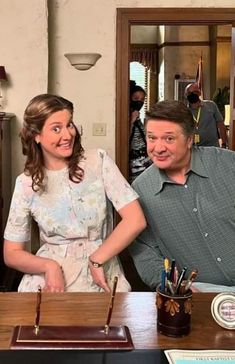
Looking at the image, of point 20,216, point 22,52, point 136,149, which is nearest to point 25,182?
point 20,216

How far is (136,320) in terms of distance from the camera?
51.6 inches

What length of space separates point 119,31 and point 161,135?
8.10 feet

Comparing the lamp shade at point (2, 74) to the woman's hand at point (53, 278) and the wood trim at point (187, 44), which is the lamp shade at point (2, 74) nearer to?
the woman's hand at point (53, 278)

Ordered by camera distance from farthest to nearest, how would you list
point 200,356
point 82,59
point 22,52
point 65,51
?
1. point 65,51
2. point 82,59
3. point 22,52
4. point 200,356

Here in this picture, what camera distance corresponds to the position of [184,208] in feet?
6.20

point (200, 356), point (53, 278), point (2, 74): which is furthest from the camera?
point (2, 74)

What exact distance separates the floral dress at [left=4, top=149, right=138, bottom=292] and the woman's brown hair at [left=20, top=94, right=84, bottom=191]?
0.08ft

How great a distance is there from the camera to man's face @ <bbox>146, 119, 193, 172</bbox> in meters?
1.83

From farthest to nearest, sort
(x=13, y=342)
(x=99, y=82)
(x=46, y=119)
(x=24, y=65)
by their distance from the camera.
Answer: (x=99, y=82) < (x=24, y=65) < (x=46, y=119) < (x=13, y=342)

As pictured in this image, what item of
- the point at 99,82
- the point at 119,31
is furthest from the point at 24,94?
the point at 119,31

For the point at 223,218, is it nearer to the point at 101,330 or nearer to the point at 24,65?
the point at 101,330

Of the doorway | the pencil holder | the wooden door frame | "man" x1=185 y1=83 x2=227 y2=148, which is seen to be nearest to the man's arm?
the pencil holder

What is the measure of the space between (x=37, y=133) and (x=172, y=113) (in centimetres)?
47

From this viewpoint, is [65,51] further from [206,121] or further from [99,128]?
[206,121]
